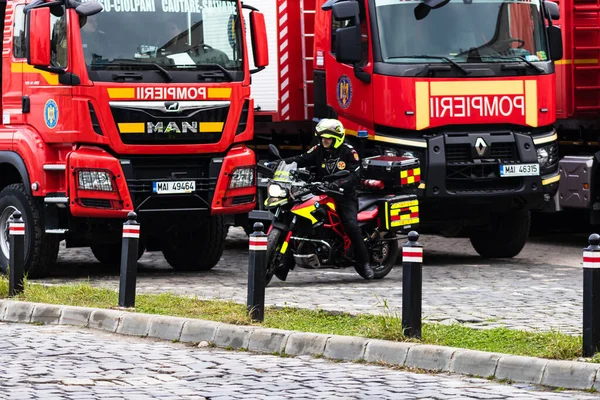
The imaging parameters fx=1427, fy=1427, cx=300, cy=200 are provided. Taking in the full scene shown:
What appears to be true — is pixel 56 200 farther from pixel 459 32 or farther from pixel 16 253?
pixel 459 32

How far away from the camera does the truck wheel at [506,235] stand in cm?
1728

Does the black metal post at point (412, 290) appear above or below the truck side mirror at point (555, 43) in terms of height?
below

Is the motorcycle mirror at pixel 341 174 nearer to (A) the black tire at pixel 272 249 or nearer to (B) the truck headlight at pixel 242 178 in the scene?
(A) the black tire at pixel 272 249

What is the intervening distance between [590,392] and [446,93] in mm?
7927

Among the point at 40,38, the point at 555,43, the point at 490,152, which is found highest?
the point at 40,38

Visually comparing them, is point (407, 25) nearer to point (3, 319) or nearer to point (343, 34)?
point (343, 34)

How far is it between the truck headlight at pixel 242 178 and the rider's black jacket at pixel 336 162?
0.95 meters

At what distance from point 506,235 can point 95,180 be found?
17.6 feet

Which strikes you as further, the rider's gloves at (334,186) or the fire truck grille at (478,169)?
the fire truck grille at (478,169)

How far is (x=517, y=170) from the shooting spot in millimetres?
16156

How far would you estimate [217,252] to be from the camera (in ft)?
53.7

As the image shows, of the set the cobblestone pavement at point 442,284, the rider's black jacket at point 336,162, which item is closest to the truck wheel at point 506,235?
the cobblestone pavement at point 442,284

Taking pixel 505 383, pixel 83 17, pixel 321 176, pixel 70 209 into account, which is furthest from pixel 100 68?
pixel 505 383

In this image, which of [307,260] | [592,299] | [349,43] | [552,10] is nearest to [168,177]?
[307,260]
